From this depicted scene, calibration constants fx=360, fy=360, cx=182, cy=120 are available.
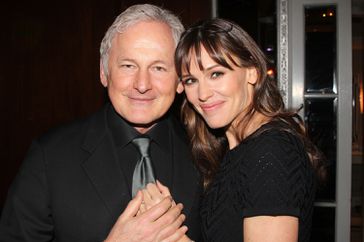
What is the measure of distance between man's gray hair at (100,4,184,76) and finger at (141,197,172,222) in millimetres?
703

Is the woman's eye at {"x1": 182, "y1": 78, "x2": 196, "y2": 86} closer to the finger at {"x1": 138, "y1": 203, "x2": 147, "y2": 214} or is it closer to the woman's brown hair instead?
the woman's brown hair

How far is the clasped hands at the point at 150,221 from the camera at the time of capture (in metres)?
1.46

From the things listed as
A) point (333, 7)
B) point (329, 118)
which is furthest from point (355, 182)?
point (333, 7)

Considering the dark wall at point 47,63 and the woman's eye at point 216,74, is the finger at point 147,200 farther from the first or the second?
the dark wall at point 47,63

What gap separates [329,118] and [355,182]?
3.53 metres

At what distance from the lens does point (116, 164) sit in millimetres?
1669

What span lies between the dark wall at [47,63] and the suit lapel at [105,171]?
1.63m

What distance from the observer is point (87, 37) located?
10.8ft

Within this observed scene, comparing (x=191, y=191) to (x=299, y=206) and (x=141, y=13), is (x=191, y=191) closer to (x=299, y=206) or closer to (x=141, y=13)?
(x=299, y=206)

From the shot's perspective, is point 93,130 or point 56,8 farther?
point 56,8

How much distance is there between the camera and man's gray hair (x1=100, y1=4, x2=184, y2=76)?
1694 millimetres

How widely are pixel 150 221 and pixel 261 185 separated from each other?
50 cm

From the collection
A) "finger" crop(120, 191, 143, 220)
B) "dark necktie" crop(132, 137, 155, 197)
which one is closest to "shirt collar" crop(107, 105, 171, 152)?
"dark necktie" crop(132, 137, 155, 197)

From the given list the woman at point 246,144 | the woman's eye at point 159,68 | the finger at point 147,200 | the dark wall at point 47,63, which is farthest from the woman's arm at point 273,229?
the dark wall at point 47,63
